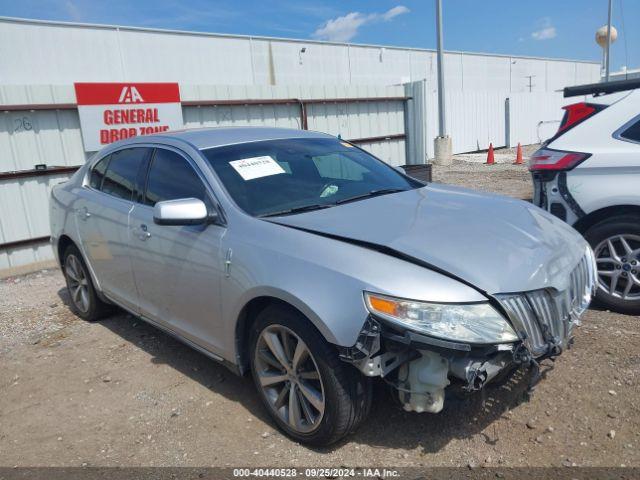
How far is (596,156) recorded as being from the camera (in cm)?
406

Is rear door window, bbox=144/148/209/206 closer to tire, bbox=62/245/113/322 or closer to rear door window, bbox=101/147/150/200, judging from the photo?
rear door window, bbox=101/147/150/200

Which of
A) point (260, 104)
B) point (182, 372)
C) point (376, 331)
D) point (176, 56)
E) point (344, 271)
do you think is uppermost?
point (176, 56)

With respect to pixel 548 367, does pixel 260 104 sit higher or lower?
higher

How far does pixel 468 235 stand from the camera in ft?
8.76

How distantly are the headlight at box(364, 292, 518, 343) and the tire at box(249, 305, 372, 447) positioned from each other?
1.21 feet

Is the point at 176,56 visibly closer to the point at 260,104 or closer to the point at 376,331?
the point at 260,104

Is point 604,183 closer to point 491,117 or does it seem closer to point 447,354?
point 447,354

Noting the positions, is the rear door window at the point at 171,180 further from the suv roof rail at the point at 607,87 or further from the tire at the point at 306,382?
the suv roof rail at the point at 607,87

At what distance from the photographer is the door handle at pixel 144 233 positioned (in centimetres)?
355

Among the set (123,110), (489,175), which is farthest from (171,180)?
(489,175)

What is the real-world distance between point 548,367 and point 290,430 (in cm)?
155

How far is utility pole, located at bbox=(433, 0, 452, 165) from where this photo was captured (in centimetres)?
1552

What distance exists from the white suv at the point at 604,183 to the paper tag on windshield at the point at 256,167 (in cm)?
231

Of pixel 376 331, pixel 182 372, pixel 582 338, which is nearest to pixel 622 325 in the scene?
pixel 582 338
